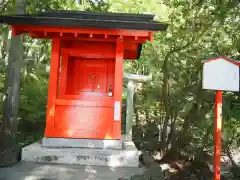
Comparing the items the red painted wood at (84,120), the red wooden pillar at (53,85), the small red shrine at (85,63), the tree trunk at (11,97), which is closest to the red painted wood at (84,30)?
the small red shrine at (85,63)

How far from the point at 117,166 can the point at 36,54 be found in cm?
1044

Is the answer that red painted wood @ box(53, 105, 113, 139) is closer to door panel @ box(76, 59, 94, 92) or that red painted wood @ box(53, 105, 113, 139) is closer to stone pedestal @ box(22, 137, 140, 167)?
stone pedestal @ box(22, 137, 140, 167)

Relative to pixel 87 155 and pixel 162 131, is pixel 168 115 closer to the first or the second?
pixel 162 131

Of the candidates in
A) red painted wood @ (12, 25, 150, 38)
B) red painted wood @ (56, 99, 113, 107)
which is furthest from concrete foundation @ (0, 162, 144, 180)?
red painted wood @ (12, 25, 150, 38)

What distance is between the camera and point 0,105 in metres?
11.3

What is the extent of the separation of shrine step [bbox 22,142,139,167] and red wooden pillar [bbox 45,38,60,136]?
0.64 meters

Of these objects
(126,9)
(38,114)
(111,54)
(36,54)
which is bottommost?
(38,114)

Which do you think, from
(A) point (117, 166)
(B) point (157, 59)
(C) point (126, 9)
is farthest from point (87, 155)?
(C) point (126, 9)

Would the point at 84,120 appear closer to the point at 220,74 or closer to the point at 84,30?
the point at 84,30

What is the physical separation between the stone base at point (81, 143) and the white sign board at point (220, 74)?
3044 mm

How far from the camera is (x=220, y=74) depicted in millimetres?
4562

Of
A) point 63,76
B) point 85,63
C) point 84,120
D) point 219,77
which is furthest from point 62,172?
point 219,77

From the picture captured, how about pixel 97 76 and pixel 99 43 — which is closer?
pixel 99 43

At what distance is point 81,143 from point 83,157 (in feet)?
1.95
